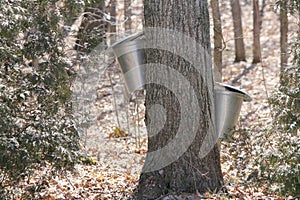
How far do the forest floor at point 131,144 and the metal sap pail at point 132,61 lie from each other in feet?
3.79

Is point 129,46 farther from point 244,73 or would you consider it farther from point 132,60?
point 244,73

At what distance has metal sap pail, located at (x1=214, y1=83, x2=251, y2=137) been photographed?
596cm

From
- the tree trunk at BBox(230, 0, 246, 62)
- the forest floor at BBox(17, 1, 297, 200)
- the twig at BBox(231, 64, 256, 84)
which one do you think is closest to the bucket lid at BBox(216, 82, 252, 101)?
the forest floor at BBox(17, 1, 297, 200)

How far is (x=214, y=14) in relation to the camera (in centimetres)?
829

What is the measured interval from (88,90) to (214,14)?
268 centimetres

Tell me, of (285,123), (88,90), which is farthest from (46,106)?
(88,90)

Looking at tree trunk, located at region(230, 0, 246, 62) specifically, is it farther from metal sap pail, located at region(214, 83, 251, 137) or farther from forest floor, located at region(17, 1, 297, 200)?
metal sap pail, located at region(214, 83, 251, 137)

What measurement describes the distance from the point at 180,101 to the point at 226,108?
2.20 feet

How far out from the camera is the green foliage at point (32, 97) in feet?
17.1

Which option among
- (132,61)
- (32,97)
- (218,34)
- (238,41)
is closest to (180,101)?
(132,61)

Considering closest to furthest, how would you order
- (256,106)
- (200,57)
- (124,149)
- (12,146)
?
(12,146) → (200,57) → (124,149) → (256,106)

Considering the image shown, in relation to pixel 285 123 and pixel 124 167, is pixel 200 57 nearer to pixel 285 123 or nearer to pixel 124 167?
pixel 285 123

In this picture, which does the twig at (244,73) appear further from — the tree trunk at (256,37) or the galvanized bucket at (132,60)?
the galvanized bucket at (132,60)

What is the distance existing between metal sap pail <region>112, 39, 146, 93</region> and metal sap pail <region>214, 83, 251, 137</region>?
1.03 metres
